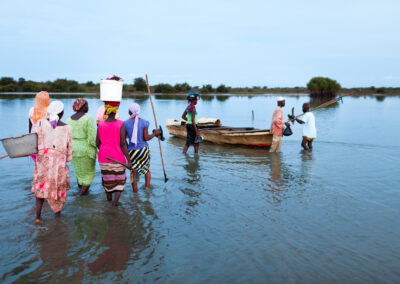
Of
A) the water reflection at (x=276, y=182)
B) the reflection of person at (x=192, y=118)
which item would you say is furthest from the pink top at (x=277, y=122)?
the reflection of person at (x=192, y=118)

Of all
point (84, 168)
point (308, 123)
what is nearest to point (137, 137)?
point (84, 168)

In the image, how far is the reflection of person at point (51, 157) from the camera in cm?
423

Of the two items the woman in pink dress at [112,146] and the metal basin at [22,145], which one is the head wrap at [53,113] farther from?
the woman in pink dress at [112,146]

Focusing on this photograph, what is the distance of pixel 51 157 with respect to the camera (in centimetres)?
426

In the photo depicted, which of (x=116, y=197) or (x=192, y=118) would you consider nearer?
(x=116, y=197)

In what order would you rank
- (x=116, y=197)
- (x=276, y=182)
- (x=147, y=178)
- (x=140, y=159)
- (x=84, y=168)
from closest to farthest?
1. (x=116, y=197)
2. (x=84, y=168)
3. (x=140, y=159)
4. (x=147, y=178)
5. (x=276, y=182)

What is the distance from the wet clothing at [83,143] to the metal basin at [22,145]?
0.91 meters

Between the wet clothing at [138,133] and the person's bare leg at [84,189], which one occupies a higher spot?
the wet clothing at [138,133]

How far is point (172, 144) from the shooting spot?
11828 millimetres

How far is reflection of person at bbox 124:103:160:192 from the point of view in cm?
523

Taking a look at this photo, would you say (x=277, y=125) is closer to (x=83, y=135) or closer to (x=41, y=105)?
(x=83, y=135)

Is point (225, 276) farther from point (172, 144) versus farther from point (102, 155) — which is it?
point (172, 144)

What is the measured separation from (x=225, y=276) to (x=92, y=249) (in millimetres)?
1567

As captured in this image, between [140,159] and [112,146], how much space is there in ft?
2.78
